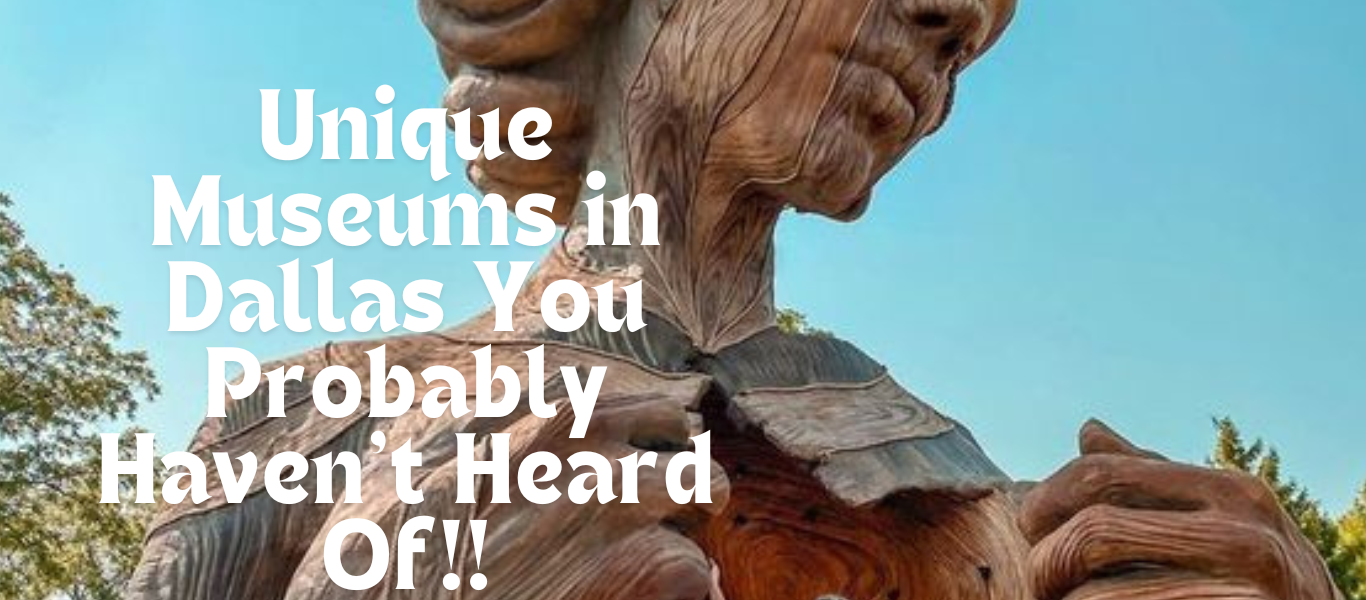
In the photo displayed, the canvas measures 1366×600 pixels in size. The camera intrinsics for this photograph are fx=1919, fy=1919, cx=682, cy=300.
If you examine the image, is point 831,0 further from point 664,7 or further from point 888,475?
point 888,475

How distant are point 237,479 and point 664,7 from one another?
34.1 inches

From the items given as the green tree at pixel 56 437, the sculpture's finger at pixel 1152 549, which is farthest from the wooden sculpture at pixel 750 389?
the green tree at pixel 56 437

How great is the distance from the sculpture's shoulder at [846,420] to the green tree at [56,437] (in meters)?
10.4

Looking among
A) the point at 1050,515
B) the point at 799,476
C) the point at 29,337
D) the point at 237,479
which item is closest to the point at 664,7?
the point at 799,476

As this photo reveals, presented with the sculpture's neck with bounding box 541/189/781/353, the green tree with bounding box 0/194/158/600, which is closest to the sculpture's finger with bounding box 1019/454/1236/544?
the sculpture's neck with bounding box 541/189/781/353

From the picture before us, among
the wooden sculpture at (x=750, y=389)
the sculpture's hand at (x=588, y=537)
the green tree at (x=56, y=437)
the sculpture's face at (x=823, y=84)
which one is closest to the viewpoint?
the sculpture's hand at (x=588, y=537)

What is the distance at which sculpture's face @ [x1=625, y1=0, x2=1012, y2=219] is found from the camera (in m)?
2.47

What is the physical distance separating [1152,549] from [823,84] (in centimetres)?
95

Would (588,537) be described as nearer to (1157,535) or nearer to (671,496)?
(671,496)

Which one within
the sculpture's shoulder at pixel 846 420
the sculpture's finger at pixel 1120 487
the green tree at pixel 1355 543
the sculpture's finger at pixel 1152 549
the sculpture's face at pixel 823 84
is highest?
the sculpture's face at pixel 823 84

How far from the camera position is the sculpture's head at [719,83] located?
2.48 meters

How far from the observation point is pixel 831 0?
2.46 m

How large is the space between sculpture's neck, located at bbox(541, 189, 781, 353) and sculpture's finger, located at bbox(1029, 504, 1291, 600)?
0.84m

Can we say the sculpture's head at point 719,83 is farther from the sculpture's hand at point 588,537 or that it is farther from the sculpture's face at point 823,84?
the sculpture's hand at point 588,537
